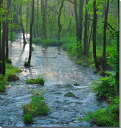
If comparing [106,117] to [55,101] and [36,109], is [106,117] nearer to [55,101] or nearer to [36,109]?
[36,109]

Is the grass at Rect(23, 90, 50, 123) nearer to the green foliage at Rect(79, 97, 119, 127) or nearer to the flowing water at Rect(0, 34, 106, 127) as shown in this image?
the flowing water at Rect(0, 34, 106, 127)

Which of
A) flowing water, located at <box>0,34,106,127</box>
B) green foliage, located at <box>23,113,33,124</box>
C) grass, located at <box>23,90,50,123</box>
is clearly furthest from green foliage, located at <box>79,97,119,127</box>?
green foliage, located at <box>23,113,33,124</box>

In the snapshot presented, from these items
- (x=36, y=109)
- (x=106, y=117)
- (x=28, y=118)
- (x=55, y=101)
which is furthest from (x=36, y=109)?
(x=106, y=117)

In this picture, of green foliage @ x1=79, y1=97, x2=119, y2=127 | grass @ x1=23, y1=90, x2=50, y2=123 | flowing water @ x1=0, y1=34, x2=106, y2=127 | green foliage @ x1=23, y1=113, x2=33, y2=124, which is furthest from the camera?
grass @ x1=23, y1=90, x2=50, y2=123

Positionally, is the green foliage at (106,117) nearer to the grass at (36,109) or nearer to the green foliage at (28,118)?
the grass at (36,109)

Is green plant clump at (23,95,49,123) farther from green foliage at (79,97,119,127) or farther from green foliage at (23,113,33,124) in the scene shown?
green foliage at (79,97,119,127)

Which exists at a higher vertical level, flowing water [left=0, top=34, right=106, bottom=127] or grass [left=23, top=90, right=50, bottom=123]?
grass [left=23, top=90, right=50, bottom=123]

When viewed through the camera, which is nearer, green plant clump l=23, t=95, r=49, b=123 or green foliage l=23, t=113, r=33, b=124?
green foliage l=23, t=113, r=33, b=124

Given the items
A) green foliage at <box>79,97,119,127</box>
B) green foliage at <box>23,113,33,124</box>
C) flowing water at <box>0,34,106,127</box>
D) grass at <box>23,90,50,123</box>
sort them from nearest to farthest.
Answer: green foliage at <box>79,97,119,127</box>, green foliage at <box>23,113,33,124</box>, flowing water at <box>0,34,106,127</box>, grass at <box>23,90,50,123</box>

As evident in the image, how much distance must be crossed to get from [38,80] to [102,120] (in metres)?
8.53

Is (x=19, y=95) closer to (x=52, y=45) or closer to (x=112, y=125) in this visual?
(x=112, y=125)

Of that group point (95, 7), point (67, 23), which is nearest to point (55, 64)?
point (95, 7)

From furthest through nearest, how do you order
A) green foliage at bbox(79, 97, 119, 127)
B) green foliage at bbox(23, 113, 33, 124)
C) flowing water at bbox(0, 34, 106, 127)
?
1. flowing water at bbox(0, 34, 106, 127)
2. green foliage at bbox(23, 113, 33, 124)
3. green foliage at bbox(79, 97, 119, 127)

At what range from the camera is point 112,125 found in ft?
26.9
